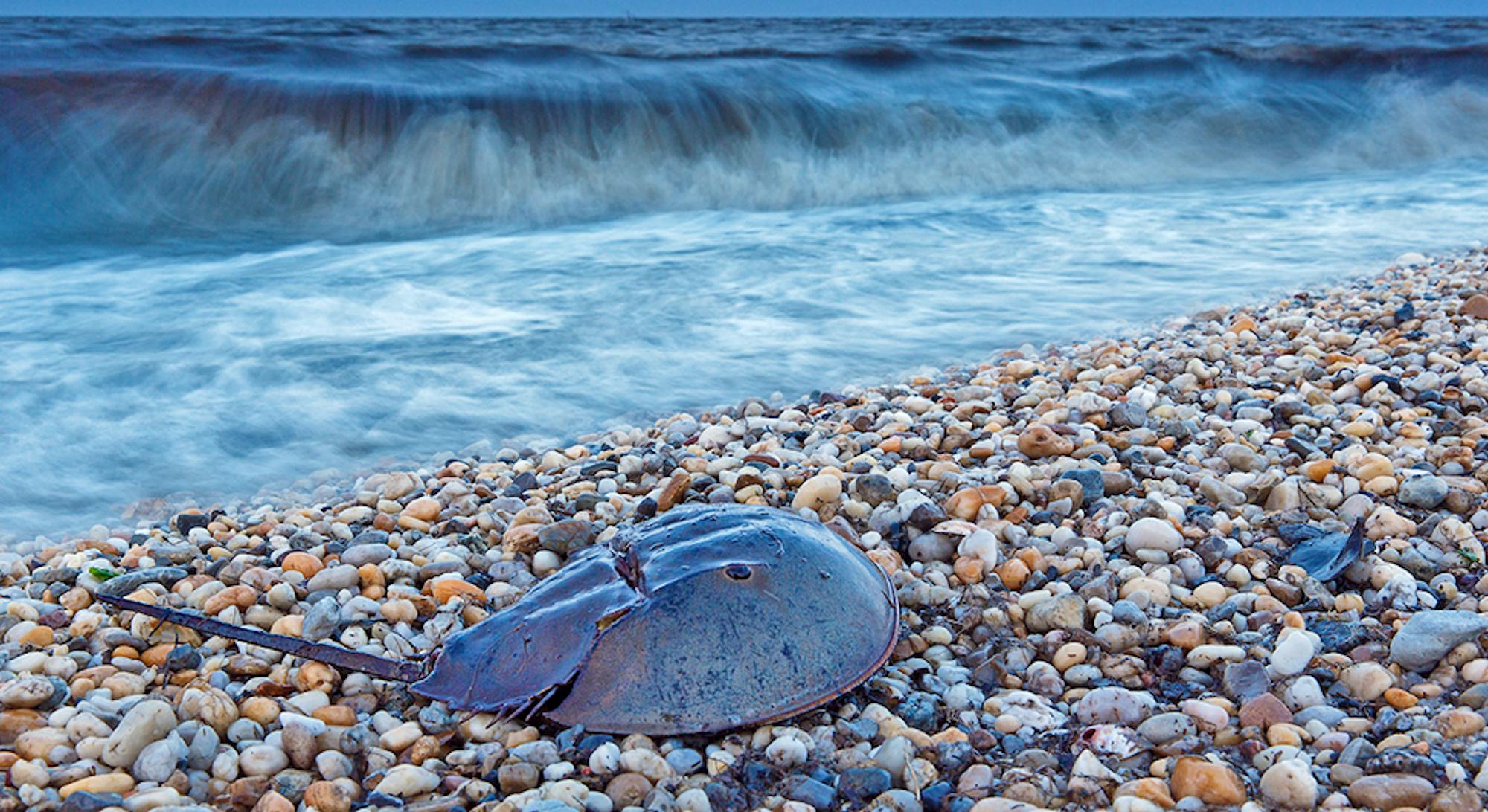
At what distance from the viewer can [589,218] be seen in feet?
32.2

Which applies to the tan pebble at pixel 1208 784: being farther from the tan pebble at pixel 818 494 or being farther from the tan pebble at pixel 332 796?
the tan pebble at pixel 332 796

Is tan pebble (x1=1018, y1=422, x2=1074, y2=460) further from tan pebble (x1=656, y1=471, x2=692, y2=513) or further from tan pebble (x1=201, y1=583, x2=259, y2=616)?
tan pebble (x1=201, y1=583, x2=259, y2=616)

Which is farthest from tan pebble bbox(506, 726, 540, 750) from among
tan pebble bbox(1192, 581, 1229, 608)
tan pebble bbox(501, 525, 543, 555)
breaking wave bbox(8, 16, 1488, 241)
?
breaking wave bbox(8, 16, 1488, 241)

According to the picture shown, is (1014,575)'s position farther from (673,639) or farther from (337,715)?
(337,715)

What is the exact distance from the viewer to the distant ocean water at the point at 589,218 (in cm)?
487

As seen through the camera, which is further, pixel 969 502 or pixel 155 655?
pixel 969 502

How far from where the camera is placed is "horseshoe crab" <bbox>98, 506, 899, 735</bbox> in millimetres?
1974

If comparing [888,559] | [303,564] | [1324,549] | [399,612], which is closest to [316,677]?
[399,612]

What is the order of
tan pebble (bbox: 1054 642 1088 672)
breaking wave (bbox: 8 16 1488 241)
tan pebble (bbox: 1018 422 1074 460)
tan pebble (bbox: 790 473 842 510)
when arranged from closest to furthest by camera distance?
tan pebble (bbox: 1054 642 1088 672) → tan pebble (bbox: 790 473 842 510) → tan pebble (bbox: 1018 422 1074 460) → breaking wave (bbox: 8 16 1488 241)

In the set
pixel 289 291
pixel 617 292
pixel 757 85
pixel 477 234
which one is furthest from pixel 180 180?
pixel 757 85

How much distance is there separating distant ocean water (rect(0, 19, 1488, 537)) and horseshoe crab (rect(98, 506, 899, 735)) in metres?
2.14

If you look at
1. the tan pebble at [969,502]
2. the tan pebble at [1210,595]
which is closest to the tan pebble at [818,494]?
the tan pebble at [969,502]

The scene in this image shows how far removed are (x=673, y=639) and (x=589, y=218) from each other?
8.21 meters

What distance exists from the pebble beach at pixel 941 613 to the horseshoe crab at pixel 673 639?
2.3 inches
